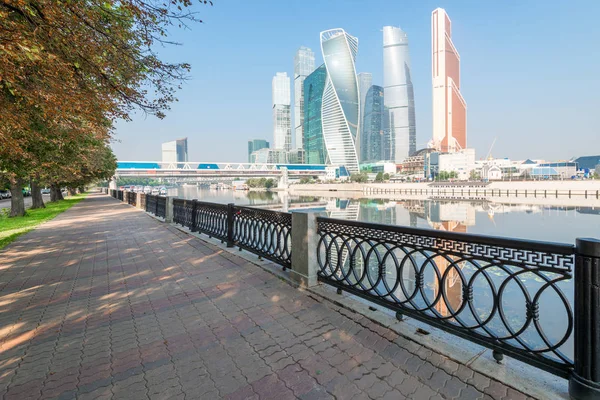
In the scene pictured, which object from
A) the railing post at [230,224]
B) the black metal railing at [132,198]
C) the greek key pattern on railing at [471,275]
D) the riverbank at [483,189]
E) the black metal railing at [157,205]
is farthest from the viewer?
the riverbank at [483,189]

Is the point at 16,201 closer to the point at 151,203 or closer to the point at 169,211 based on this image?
the point at 151,203

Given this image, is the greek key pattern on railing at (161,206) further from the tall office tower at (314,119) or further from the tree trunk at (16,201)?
the tall office tower at (314,119)

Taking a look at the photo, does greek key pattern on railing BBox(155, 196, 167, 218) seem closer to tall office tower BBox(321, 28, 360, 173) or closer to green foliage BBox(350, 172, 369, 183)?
green foliage BBox(350, 172, 369, 183)

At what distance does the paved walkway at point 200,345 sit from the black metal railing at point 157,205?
28.8 feet

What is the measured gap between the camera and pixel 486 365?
2.71 m

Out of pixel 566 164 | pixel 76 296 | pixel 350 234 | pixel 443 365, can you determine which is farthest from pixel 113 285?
pixel 566 164

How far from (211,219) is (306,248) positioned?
526 centimetres

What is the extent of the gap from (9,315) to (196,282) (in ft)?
8.16

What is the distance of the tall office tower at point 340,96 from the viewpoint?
12688 cm

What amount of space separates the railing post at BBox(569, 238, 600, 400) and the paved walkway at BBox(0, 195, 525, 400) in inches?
18.0

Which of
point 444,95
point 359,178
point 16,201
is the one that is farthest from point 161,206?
point 444,95

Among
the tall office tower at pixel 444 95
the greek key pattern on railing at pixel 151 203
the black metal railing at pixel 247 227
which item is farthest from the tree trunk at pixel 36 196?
the tall office tower at pixel 444 95

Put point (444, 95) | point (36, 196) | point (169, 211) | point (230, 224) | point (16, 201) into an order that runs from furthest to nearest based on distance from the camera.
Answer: point (444, 95) < point (36, 196) < point (16, 201) < point (169, 211) < point (230, 224)

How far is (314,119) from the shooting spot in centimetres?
15412
